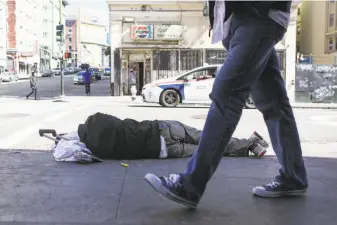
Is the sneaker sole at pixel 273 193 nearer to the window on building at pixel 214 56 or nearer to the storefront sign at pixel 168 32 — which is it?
the storefront sign at pixel 168 32

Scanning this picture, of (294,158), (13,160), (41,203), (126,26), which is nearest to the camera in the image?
(41,203)

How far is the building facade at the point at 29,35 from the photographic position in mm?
75250

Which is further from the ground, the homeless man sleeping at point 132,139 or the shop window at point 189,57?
the shop window at point 189,57

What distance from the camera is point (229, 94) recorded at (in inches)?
112

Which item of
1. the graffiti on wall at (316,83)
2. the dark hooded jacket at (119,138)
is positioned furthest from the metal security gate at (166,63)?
the dark hooded jacket at (119,138)

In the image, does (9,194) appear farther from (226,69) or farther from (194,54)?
(194,54)

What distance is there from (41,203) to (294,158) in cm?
177

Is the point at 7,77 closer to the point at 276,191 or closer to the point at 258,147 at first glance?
the point at 258,147

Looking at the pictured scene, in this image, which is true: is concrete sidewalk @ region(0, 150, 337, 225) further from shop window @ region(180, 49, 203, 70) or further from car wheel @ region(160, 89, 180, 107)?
shop window @ region(180, 49, 203, 70)

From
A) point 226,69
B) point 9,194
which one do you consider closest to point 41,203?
point 9,194

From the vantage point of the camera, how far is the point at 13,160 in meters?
4.88

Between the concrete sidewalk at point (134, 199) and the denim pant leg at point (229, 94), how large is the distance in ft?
0.89

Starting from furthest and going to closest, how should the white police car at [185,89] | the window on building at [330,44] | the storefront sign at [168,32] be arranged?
1. the window on building at [330,44]
2. the storefront sign at [168,32]
3. the white police car at [185,89]

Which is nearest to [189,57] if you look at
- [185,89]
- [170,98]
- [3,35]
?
[185,89]
